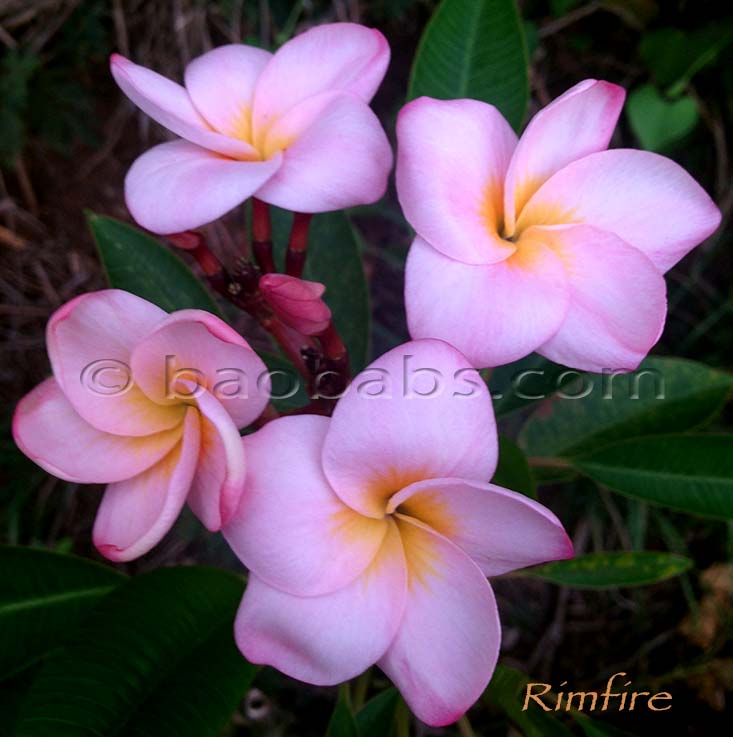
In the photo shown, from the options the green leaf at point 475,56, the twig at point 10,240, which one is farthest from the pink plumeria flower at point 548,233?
the twig at point 10,240

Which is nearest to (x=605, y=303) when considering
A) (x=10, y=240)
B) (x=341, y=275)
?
(x=341, y=275)

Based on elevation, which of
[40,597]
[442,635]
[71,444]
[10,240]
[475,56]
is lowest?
[40,597]

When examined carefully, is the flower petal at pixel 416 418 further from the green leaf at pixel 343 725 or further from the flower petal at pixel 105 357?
the green leaf at pixel 343 725

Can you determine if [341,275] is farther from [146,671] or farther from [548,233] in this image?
[146,671]

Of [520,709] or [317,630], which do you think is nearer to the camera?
[317,630]

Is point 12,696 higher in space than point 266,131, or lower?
lower

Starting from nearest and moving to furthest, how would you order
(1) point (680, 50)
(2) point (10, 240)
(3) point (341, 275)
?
1. (3) point (341, 275)
2. (1) point (680, 50)
3. (2) point (10, 240)

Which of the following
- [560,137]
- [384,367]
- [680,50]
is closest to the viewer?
[384,367]
